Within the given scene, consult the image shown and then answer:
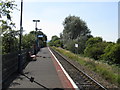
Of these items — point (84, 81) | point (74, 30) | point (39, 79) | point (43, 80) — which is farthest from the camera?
point (74, 30)

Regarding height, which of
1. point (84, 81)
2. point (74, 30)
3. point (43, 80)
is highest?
point (74, 30)

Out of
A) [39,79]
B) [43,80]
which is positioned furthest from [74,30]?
[43,80]

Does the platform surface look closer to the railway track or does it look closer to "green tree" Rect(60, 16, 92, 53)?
the railway track

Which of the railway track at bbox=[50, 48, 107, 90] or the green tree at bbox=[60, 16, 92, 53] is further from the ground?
the green tree at bbox=[60, 16, 92, 53]

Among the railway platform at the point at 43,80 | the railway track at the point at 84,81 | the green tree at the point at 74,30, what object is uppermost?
the green tree at the point at 74,30

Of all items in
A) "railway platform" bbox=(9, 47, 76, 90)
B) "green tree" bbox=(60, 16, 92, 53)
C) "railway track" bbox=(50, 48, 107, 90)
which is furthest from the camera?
"green tree" bbox=(60, 16, 92, 53)

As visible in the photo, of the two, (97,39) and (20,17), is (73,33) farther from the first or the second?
(20,17)

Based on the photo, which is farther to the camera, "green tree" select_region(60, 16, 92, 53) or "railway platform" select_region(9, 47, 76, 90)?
"green tree" select_region(60, 16, 92, 53)

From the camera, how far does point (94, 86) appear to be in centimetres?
1079

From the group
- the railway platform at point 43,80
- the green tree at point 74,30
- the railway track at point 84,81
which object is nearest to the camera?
the railway platform at point 43,80

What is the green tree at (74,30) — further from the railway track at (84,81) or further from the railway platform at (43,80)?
the railway platform at (43,80)

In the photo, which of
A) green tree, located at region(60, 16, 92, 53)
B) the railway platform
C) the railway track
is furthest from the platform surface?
green tree, located at region(60, 16, 92, 53)

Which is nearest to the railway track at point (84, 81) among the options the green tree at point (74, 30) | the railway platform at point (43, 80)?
the railway platform at point (43, 80)

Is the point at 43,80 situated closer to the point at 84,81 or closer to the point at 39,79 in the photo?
the point at 39,79
